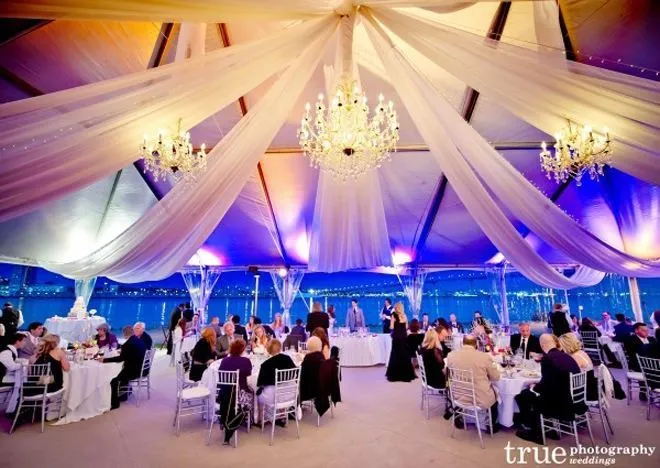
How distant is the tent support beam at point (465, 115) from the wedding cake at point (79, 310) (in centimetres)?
952

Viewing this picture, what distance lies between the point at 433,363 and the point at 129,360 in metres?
4.61

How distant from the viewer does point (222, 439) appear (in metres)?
3.95

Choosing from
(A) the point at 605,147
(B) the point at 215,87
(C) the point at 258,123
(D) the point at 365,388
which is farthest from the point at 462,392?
(B) the point at 215,87

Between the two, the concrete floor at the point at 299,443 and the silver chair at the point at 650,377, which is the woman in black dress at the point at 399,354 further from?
the silver chair at the point at 650,377

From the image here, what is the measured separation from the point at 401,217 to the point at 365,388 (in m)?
4.39

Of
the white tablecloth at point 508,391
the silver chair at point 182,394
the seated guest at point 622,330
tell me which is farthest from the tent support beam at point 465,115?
the silver chair at point 182,394

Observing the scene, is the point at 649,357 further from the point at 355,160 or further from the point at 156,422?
the point at 156,422

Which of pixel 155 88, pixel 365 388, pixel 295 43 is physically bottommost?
pixel 365 388

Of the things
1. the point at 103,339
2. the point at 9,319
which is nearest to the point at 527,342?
the point at 103,339

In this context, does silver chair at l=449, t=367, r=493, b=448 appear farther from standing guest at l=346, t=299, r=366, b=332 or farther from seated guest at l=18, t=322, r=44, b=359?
standing guest at l=346, t=299, r=366, b=332

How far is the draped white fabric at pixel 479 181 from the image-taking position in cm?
361

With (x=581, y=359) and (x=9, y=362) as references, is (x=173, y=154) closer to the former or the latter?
(x=9, y=362)

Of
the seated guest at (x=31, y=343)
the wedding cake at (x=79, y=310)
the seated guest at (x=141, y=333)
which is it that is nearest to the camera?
the seated guest at (x=31, y=343)

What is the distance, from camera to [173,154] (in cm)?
354
